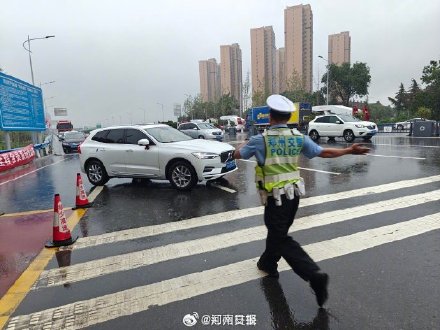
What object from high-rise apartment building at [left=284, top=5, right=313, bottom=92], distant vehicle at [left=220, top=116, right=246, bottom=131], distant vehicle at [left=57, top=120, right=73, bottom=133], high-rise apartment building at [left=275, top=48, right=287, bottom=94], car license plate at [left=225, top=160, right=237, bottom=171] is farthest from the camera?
high-rise apartment building at [left=275, top=48, right=287, bottom=94]

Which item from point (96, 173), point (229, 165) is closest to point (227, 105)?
point (96, 173)

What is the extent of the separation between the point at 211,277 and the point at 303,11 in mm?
65039

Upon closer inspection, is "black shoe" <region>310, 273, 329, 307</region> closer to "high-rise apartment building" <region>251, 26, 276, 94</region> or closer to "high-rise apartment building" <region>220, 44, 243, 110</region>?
"high-rise apartment building" <region>251, 26, 276, 94</region>

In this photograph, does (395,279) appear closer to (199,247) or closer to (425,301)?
(425,301)

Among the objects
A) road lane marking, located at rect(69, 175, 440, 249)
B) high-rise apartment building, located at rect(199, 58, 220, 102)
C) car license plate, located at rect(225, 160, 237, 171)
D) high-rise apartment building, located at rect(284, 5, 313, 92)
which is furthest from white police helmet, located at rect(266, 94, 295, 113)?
high-rise apartment building, located at rect(199, 58, 220, 102)

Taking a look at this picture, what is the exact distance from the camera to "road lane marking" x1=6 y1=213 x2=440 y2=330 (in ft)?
10.9

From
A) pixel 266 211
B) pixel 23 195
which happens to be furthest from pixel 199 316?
pixel 23 195

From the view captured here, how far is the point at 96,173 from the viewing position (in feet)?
33.5

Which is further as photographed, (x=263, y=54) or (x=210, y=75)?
(x=210, y=75)

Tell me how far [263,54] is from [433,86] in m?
38.1

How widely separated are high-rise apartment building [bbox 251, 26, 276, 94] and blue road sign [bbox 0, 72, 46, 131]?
50.0 metres

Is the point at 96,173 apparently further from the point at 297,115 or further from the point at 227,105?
the point at 227,105

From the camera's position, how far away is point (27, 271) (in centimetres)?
449

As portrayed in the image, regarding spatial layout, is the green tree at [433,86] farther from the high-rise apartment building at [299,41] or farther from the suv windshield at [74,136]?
the suv windshield at [74,136]
